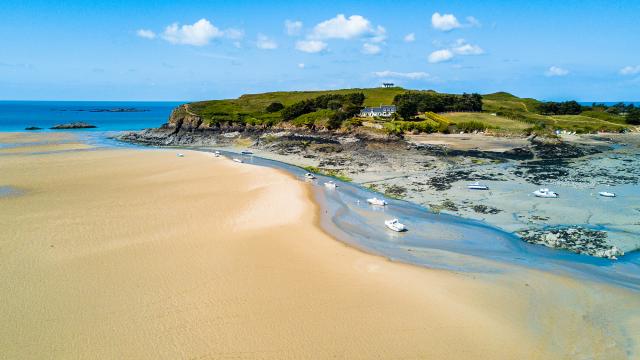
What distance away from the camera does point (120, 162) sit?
5097 centimetres

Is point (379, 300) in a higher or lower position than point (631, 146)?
lower

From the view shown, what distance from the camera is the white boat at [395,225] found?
25.6 metres

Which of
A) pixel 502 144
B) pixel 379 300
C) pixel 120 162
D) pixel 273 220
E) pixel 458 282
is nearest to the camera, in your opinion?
pixel 379 300

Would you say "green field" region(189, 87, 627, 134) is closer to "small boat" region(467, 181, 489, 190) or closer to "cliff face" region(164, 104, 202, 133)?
"cliff face" region(164, 104, 202, 133)

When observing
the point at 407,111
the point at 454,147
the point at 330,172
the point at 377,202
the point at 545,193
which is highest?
the point at 407,111

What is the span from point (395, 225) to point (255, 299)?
38.8 feet

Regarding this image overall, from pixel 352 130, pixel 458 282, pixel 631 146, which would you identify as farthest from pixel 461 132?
pixel 458 282

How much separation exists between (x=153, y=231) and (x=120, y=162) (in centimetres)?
3020

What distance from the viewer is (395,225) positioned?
84.9 ft

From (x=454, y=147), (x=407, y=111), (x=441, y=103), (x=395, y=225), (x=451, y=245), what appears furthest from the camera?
(x=441, y=103)

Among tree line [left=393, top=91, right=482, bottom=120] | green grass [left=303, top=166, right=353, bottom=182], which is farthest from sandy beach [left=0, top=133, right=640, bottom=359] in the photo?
tree line [left=393, top=91, right=482, bottom=120]

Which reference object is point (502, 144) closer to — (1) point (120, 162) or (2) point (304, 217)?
(2) point (304, 217)

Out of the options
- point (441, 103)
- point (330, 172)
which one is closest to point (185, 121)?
point (330, 172)

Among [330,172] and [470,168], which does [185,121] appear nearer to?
[330,172]
